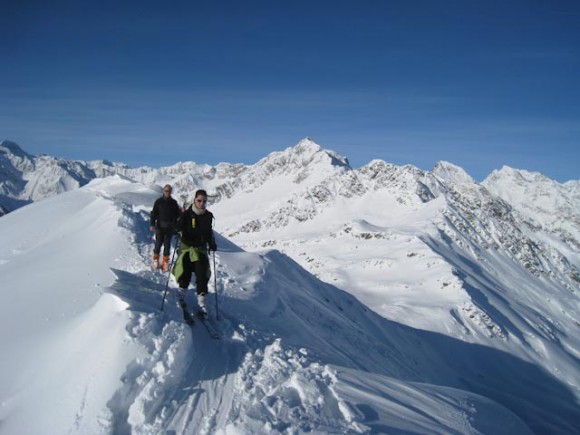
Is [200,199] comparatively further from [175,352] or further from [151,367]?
[151,367]

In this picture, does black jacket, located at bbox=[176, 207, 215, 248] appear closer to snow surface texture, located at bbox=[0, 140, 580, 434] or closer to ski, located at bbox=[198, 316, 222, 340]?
snow surface texture, located at bbox=[0, 140, 580, 434]

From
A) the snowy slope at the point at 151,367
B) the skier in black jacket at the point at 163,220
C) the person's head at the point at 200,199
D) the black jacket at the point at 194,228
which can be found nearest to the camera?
the snowy slope at the point at 151,367

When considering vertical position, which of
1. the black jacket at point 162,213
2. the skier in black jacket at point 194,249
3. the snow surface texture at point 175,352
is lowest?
the snow surface texture at point 175,352

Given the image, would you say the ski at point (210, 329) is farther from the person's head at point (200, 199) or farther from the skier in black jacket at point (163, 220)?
the skier in black jacket at point (163, 220)

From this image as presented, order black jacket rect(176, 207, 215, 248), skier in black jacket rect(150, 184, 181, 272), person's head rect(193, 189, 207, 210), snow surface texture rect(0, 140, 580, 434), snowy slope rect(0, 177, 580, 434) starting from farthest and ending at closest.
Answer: skier in black jacket rect(150, 184, 181, 272) → black jacket rect(176, 207, 215, 248) → person's head rect(193, 189, 207, 210) → snow surface texture rect(0, 140, 580, 434) → snowy slope rect(0, 177, 580, 434)

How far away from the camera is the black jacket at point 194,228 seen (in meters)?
11.1

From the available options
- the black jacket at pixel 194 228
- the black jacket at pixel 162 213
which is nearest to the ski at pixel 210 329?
the black jacket at pixel 194 228

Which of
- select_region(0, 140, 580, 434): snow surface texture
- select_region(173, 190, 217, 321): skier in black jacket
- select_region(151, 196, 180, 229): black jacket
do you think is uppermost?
select_region(151, 196, 180, 229): black jacket

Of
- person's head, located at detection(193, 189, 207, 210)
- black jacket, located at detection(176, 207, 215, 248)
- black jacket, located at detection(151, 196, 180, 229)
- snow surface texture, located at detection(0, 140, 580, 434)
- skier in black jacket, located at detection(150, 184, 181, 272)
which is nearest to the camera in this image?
snow surface texture, located at detection(0, 140, 580, 434)

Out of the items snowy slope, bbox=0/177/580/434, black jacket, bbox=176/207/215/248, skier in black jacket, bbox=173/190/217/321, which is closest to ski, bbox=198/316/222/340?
skier in black jacket, bbox=173/190/217/321

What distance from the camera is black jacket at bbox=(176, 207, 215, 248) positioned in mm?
11141

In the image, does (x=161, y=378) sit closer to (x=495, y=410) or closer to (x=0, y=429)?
(x=0, y=429)

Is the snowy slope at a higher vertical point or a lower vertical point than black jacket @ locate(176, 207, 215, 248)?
lower

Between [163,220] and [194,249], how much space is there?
5418 mm
